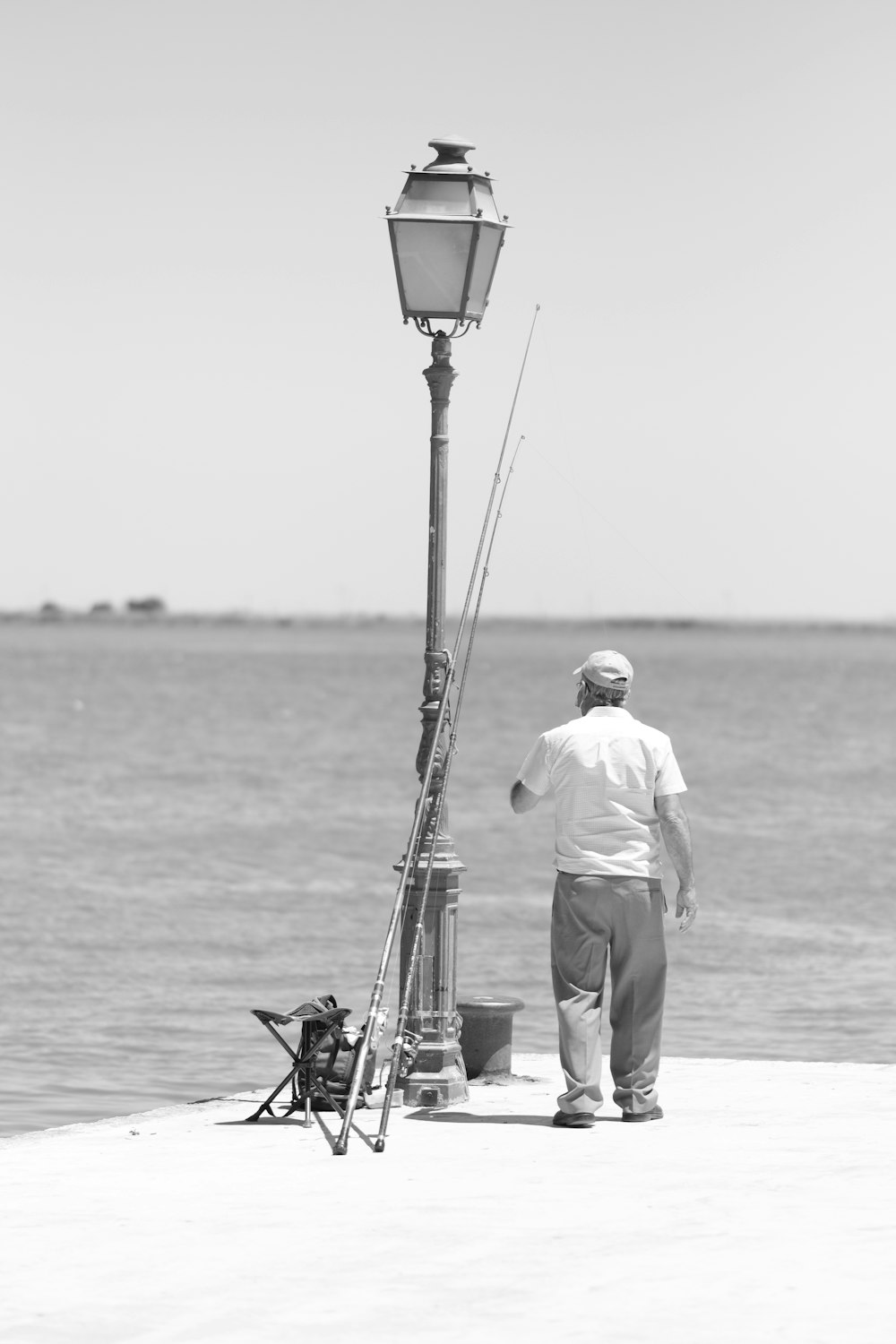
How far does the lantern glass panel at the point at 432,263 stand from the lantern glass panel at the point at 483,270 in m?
0.05

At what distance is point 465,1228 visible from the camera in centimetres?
556

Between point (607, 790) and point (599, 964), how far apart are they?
1.96ft

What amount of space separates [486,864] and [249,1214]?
62.7ft

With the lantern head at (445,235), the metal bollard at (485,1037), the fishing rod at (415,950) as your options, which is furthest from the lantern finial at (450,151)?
the metal bollard at (485,1037)

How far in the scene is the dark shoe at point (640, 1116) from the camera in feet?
23.6

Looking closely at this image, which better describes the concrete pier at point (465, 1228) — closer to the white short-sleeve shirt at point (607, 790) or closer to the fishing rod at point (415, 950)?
the fishing rod at point (415, 950)

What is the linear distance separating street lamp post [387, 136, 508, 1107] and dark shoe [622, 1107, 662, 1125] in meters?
0.76

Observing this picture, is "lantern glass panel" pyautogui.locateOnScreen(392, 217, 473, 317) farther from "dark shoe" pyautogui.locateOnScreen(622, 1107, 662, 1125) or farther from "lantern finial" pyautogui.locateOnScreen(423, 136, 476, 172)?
"dark shoe" pyautogui.locateOnScreen(622, 1107, 662, 1125)

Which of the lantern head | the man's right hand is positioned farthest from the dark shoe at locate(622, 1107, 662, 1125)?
the lantern head

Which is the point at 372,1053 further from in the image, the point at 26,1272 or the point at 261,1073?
the point at 261,1073

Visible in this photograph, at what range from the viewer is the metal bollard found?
8.30m

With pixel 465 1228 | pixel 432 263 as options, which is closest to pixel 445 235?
pixel 432 263

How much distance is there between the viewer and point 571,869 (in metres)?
7.07

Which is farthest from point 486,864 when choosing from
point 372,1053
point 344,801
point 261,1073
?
point 372,1053
